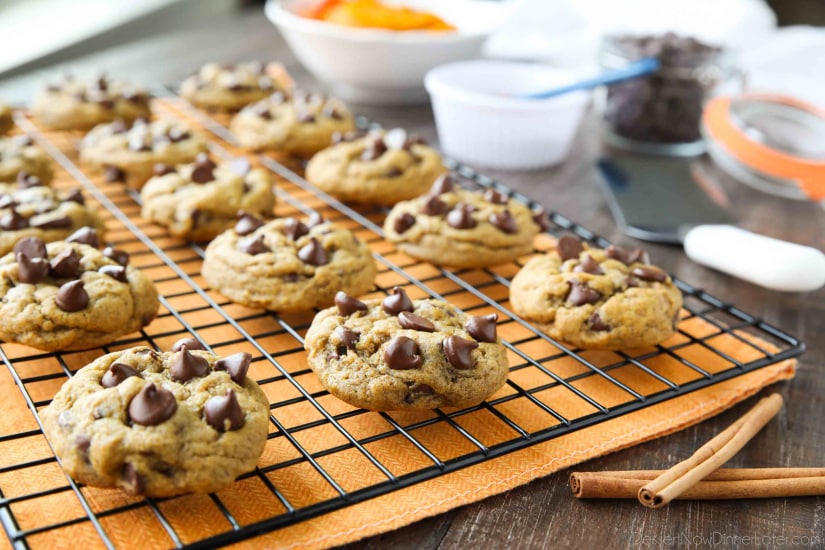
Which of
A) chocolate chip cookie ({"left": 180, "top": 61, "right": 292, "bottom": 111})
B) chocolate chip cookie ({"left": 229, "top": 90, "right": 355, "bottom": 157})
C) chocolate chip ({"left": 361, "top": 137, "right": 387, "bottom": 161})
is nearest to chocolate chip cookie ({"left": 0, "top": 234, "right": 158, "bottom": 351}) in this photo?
chocolate chip ({"left": 361, "top": 137, "right": 387, "bottom": 161})

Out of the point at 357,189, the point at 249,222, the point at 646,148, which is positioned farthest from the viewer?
the point at 646,148

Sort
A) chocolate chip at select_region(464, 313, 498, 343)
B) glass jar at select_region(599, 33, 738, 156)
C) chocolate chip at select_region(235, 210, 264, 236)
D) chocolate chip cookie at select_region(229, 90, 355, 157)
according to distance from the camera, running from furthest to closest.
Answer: glass jar at select_region(599, 33, 738, 156)
chocolate chip cookie at select_region(229, 90, 355, 157)
chocolate chip at select_region(235, 210, 264, 236)
chocolate chip at select_region(464, 313, 498, 343)

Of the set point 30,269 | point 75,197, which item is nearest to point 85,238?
point 30,269

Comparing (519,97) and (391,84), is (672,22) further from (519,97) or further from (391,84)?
(391,84)

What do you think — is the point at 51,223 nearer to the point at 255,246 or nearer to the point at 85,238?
the point at 85,238

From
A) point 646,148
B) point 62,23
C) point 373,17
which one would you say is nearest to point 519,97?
point 646,148

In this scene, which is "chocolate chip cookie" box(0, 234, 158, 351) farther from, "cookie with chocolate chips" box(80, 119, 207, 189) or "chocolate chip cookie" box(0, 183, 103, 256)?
"cookie with chocolate chips" box(80, 119, 207, 189)
